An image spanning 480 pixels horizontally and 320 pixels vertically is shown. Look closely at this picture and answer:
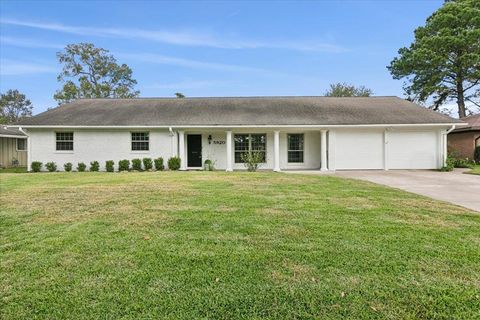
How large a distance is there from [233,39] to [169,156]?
41.8 feet

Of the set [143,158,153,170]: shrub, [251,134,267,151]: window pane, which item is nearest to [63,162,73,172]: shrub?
[143,158,153,170]: shrub

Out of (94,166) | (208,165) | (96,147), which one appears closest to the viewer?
(94,166)

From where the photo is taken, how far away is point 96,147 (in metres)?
17.0

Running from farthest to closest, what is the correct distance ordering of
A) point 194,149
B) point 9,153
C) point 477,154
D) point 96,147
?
point 9,153, point 477,154, point 194,149, point 96,147

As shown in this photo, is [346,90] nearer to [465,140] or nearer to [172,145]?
[465,140]

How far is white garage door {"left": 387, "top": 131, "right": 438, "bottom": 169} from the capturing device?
56.4ft

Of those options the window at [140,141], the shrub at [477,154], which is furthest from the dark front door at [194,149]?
the shrub at [477,154]

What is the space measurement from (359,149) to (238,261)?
15575 mm

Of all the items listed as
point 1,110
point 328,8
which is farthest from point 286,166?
point 1,110

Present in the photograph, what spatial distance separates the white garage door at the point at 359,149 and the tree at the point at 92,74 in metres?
32.7

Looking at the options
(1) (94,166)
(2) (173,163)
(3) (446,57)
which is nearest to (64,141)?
(1) (94,166)

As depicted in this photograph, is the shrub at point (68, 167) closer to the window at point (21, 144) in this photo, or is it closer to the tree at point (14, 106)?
the window at point (21, 144)

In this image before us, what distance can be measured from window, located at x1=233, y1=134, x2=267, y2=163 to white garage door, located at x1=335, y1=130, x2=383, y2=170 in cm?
424

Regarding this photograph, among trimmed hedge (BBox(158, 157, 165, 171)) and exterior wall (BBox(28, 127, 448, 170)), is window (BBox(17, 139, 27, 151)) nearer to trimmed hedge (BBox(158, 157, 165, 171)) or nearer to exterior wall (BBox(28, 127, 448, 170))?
exterior wall (BBox(28, 127, 448, 170))
